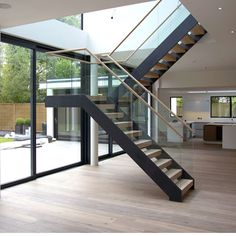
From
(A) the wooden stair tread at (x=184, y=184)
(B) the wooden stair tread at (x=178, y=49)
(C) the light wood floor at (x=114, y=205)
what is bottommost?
(C) the light wood floor at (x=114, y=205)

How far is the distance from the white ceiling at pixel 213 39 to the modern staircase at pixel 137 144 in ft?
8.00

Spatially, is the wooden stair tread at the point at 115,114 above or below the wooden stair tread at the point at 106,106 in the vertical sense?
below

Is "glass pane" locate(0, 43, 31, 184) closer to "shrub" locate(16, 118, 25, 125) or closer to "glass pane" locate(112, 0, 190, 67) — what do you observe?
"shrub" locate(16, 118, 25, 125)

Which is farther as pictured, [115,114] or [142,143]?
[115,114]

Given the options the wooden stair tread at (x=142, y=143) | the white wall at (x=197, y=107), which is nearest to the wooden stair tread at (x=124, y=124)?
the wooden stair tread at (x=142, y=143)

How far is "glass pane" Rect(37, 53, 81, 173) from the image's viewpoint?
6.38 meters

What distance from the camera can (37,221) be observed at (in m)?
4.16

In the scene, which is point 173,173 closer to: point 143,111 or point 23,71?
point 143,111

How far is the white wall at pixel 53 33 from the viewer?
6059 millimetres

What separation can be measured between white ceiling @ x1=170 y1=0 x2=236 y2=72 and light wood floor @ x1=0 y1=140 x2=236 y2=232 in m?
2.63

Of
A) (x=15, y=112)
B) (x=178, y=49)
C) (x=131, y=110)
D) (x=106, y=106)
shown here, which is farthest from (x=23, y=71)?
(x=178, y=49)

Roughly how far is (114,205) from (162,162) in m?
1.58

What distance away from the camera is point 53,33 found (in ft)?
22.9

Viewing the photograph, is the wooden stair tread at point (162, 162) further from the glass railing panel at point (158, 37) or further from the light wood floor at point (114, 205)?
the glass railing panel at point (158, 37)
